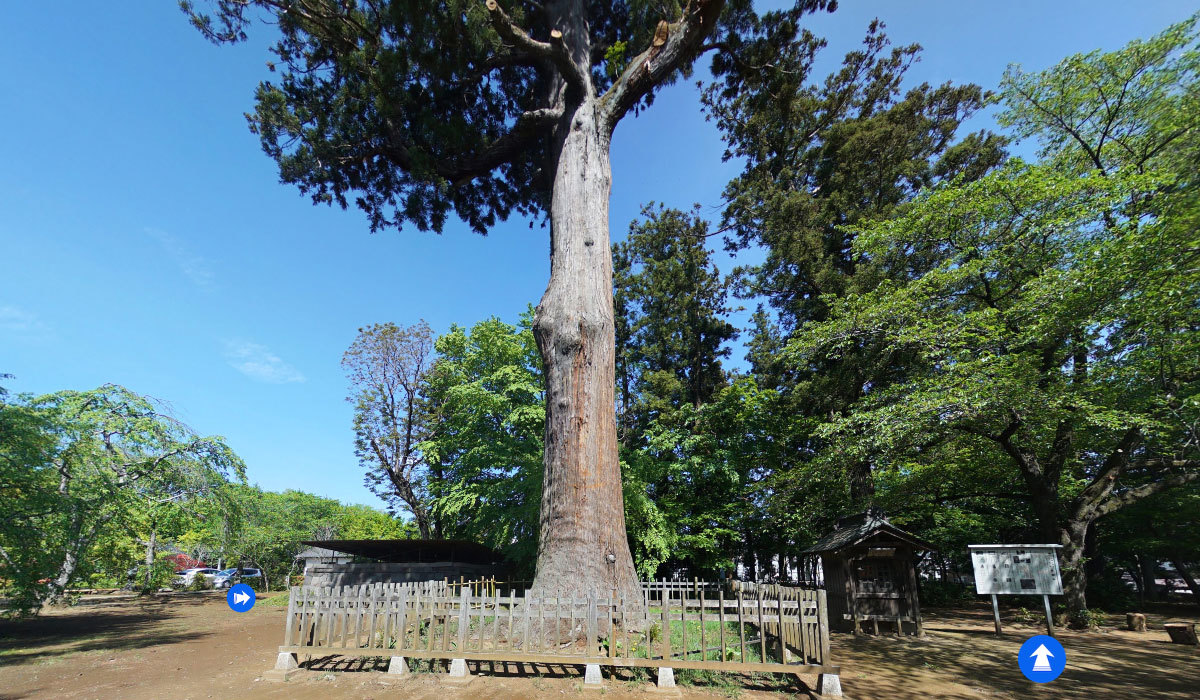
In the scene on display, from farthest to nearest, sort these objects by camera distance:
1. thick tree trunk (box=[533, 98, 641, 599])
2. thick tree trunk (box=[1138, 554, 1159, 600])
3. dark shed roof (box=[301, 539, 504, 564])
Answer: thick tree trunk (box=[1138, 554, 1159, 600]) < dark shed roof (box=[301, 539, 504, 564]) < thick tree trunk (box=[533, 98, 641, 599])

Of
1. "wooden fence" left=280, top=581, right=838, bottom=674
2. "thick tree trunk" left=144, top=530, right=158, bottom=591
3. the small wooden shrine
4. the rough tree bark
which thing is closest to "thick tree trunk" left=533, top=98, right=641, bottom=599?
the rough tree bark

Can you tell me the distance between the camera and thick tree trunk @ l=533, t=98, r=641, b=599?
7.12 meters

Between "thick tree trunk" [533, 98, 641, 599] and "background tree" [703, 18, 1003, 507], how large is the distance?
7.31 metres

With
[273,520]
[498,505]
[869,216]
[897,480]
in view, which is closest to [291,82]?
[498,505]

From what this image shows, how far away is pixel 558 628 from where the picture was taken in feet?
19.9

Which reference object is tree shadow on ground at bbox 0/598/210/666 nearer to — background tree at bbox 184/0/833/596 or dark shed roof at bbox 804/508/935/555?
background tree at bbox 184/0/833/596

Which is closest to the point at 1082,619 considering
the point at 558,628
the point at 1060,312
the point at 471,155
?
the point at 1060,312

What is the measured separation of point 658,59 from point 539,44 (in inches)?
98.6

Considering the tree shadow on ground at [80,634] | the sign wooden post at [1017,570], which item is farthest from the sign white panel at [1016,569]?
the tree shadow on ground at [80,634]

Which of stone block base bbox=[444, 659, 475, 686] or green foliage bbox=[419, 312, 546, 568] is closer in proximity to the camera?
stone block base bbox=[444, 659, 475, 686]

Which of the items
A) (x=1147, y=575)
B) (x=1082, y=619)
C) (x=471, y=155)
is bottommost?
(x=1147, y=575)

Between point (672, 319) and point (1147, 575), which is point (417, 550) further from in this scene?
point (1147, 575)

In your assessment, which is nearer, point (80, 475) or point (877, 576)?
point (80, 475)

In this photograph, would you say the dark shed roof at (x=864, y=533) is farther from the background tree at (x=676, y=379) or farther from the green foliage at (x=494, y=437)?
the green foliage at (x=494, y=437)
